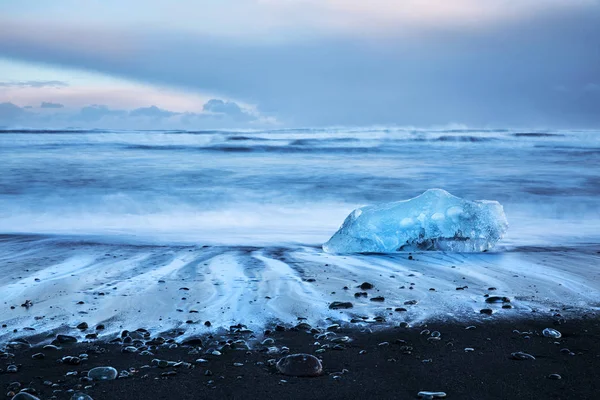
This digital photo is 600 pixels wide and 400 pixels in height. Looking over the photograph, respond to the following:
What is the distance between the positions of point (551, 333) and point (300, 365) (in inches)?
52.8

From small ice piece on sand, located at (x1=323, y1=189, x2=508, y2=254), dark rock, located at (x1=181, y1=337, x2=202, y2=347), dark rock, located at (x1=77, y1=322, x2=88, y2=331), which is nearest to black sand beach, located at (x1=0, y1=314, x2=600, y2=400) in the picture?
dark rock, located at (x1=181, y1=337, x2=202, y2=347)

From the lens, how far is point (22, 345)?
106 inches

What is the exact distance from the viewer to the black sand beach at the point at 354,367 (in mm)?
2232

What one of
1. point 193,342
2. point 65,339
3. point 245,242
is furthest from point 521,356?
point 245,242

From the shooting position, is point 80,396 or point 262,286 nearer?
point 80,396

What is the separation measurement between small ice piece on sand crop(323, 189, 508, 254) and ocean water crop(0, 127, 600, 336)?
0.68 feet

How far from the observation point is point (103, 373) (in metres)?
2.34

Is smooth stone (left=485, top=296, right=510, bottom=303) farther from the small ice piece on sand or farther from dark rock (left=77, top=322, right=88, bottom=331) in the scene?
dark rock (left=77, top=322, right=88, bottom=331)

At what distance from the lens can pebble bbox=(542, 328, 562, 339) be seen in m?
2.89

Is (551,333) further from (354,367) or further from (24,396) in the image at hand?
(24,396)

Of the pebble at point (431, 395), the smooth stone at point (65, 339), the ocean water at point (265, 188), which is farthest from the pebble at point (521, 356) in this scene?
the ocean water at point (265, 188)

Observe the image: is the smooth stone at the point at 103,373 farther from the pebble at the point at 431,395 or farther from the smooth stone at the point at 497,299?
the smooth stone at the point at 497,299

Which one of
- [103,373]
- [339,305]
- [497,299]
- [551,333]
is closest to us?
[103,373]

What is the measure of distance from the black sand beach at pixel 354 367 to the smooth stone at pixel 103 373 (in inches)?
1.3
